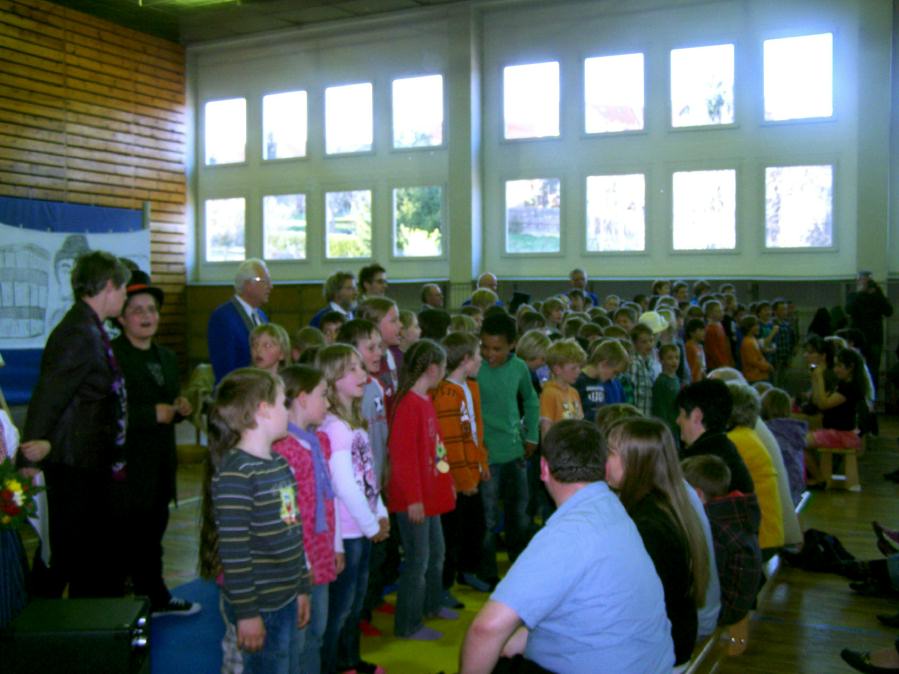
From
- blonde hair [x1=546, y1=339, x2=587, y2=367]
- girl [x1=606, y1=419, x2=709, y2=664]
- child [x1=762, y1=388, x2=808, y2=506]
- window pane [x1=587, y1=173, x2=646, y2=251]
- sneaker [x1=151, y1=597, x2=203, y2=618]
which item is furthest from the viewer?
window pane [x1=587, y1=173, x2=646, y2=251]

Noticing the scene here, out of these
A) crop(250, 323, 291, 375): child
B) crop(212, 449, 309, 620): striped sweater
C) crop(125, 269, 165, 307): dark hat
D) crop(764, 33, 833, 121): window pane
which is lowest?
crop(212, 449, 309, 620): striped sweater

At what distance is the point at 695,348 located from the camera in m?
8.74

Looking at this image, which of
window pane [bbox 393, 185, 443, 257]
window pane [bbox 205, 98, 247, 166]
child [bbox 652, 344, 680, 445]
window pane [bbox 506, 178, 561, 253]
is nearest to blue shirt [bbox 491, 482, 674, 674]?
child [bbox 652, 344, 680, 445]

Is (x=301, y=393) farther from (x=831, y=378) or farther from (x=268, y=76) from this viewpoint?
(x=268, y=76)

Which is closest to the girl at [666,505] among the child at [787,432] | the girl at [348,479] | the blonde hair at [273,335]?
the girl at [348,479]

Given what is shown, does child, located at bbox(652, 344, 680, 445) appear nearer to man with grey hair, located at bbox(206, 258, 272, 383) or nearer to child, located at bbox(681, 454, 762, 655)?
child, located at bbox(681, 454, 762, 655)

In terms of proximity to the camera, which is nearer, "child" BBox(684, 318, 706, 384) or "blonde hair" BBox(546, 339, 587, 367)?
"blonde hair" BBox(546, 339, 587, 367)

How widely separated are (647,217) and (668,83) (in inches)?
88.0

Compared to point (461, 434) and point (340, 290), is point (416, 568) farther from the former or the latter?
point (340, 290)

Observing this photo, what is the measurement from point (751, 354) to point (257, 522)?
8928 millimetres

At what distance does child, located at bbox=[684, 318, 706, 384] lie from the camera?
867 cm

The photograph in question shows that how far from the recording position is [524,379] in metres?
5.39

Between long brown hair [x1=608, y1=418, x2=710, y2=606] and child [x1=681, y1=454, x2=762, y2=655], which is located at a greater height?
long brown hair [x1=608, y1=418, x2=710, y2=606]

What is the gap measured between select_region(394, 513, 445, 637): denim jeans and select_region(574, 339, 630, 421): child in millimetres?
1706
